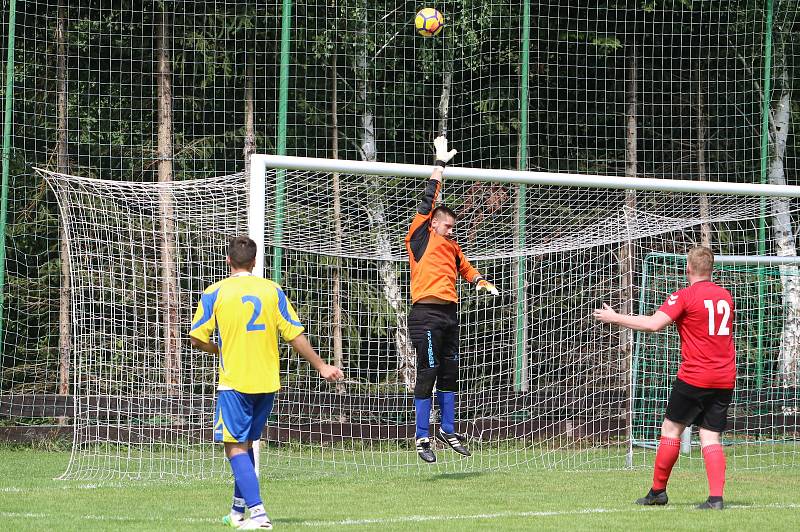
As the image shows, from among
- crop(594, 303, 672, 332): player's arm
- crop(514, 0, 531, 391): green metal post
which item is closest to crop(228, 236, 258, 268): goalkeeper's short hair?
crop(594, 303, 672, 332): player's arm

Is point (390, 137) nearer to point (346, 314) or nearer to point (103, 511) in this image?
point (346, 314)

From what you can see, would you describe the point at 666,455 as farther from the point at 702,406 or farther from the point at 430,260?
the point at 430,260

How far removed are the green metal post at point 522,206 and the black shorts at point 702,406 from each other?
4.41 meters

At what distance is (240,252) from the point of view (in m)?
6.89

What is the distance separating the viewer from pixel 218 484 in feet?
31.2

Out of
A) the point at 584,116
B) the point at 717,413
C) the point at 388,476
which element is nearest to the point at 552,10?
the point at 584,116

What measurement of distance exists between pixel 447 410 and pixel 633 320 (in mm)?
2676

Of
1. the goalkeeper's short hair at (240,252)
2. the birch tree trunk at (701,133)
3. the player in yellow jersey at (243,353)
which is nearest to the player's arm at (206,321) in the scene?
the player in yellow jersey at (243,353)

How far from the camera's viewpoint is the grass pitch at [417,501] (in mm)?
7078

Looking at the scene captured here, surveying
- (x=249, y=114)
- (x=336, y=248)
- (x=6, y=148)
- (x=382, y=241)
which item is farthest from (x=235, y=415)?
(x=249, y=114)

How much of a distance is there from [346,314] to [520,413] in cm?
243

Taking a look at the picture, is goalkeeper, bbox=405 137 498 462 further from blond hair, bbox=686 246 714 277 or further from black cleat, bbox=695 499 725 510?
black cleat, bbox=695 499 725 510

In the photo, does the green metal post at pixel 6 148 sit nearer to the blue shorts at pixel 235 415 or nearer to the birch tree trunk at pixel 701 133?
the blue shorts at pixel 235 415

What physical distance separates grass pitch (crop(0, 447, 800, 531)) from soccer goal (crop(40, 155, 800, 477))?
0.89 m
